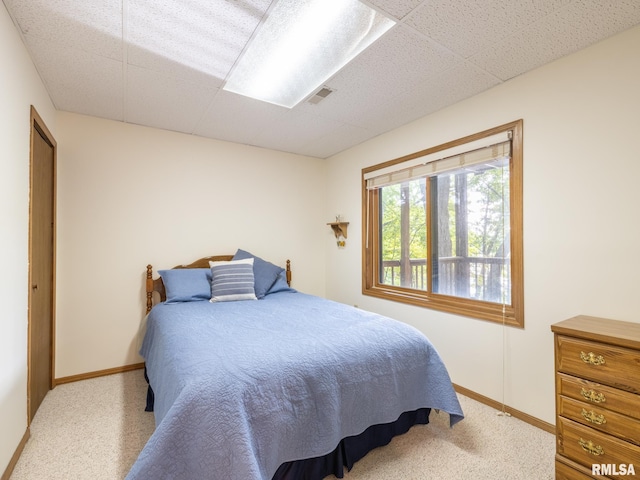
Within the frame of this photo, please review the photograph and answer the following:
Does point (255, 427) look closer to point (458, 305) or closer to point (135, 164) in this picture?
point (458, 305)

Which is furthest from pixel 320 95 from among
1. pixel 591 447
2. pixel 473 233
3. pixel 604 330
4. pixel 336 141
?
pixel 591 447

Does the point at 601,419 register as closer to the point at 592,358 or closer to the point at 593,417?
the point at 593,417

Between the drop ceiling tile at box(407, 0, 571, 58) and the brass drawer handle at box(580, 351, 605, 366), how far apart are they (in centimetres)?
177

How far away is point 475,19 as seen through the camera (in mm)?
1688

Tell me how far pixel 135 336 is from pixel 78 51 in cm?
247

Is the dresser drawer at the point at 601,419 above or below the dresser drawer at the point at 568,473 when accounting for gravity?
above

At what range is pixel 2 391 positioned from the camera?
62.6 inches

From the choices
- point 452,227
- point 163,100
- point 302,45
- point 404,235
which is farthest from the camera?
point 404,235

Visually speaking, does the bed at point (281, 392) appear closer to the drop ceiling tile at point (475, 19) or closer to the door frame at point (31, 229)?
the door frame at point (31, 229)

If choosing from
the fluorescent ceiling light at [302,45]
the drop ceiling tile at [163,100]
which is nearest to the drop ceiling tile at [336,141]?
the fluorescent ceiling light at [302,45]

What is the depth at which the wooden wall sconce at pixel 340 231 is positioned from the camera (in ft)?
13.0

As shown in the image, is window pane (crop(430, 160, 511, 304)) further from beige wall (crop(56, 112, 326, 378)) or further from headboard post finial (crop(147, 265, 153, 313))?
headboard post finial (crop(147, 265, 153, 313))

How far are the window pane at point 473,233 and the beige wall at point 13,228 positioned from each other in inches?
119

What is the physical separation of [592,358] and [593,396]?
18 centimetres
